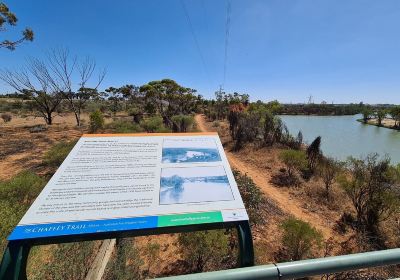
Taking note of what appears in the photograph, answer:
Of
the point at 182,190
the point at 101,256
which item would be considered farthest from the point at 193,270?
the point at 182,190

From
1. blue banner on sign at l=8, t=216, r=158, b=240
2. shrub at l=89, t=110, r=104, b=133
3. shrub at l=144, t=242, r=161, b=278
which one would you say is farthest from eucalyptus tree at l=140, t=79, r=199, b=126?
blue banner on sign at l=8, t=216, r=158, b=240

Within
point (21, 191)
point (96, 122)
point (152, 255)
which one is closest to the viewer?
point (152, 255)

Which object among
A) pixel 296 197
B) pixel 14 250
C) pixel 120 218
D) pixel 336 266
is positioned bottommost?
pixel 296 197

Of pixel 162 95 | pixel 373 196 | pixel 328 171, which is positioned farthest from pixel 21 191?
pixel 162 95

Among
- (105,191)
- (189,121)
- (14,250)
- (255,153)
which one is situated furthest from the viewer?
(189,121)

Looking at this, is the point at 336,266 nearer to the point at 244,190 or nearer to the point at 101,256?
the point at 101,256

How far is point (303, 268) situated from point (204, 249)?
3710 mm

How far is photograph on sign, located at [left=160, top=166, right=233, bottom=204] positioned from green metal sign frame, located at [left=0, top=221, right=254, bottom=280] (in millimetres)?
262

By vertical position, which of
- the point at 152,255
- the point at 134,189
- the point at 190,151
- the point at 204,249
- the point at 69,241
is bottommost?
the point at 152,255

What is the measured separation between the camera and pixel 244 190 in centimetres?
750

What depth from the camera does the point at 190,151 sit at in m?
2.80

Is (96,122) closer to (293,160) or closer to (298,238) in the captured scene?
(293,160)

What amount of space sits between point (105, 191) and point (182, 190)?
27.3 inches

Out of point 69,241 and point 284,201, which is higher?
point 69,241
